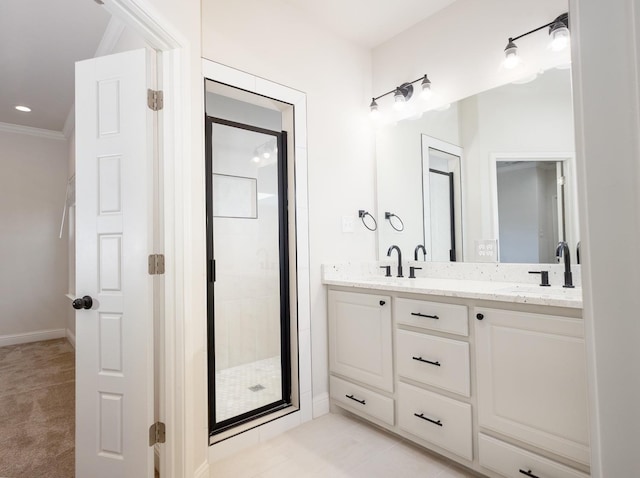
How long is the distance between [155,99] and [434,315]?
5.82 feet

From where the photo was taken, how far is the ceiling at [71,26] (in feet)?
7.86

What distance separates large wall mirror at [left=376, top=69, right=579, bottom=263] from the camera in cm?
200

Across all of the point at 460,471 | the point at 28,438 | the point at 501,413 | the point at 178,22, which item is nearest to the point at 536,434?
the point at 501,413

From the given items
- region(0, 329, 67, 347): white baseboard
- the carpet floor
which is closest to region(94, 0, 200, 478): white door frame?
the carpet floor

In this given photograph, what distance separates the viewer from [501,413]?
5.25ft

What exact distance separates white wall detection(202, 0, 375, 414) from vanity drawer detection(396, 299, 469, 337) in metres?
0.69

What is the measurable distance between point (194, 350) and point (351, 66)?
2393mm

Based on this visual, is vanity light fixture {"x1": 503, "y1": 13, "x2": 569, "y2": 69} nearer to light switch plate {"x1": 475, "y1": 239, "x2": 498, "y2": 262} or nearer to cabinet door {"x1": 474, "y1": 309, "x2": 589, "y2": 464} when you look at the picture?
light switch plate {"x1": 475, "y1": 239, "x2": 498, "y2": 262}

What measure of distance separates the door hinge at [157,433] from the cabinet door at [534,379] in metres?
1.50

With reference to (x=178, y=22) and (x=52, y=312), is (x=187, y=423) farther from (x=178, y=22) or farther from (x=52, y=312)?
(x=52, y=312)

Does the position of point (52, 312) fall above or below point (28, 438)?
above

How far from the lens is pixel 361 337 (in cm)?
226

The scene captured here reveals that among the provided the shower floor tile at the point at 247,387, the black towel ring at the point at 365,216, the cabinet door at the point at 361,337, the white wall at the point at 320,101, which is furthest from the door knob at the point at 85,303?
the black towel ring at the point at 365,216

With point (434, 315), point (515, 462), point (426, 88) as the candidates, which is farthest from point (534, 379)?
point (426, 88)
